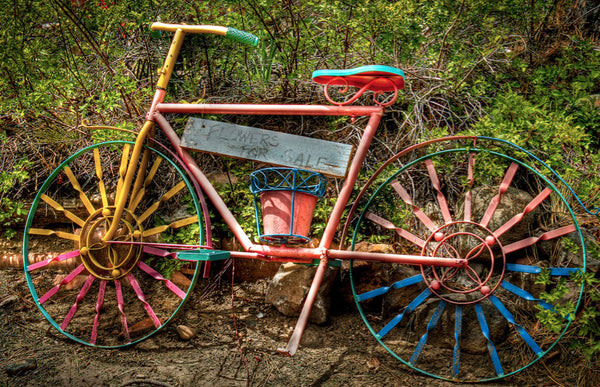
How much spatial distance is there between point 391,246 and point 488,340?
75 centimetres

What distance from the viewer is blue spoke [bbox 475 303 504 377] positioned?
2.10 metres

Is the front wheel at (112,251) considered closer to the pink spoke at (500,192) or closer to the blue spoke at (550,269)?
the pink spoke at (500,192)

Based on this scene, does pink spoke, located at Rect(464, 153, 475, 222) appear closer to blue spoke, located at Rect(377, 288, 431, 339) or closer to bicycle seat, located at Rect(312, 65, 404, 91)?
blue spoke, located at Rect(377, 288, 431, 339)

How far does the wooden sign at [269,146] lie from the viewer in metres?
2.24

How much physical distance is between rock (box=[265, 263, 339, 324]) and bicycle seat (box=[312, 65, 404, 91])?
3.54 ft

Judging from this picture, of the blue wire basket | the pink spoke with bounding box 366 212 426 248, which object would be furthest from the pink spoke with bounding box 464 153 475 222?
the blue wire basket

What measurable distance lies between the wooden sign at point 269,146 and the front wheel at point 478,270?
36cm

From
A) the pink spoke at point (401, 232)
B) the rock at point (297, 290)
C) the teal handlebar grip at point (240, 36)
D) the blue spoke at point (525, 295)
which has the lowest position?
the rock at point (297, 290)

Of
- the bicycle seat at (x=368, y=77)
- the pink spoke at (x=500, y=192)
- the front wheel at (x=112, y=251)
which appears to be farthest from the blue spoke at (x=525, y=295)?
the front wheel at (x=112, y=251)

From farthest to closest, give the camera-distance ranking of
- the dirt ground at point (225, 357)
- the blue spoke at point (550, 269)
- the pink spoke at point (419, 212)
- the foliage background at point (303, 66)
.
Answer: the foliage background at point (303, 66) < the pink spoke at point (419, 212) < the dirt ground at point (225, 357) < the blue spoke at point (550, 269)

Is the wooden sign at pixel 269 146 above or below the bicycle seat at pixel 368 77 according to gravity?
below

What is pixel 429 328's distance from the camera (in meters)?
2.27

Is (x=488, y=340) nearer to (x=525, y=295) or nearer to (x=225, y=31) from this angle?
(x=525, y=295)

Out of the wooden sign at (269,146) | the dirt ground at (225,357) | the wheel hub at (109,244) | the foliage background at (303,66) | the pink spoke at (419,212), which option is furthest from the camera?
the foliage background at (303,66)
